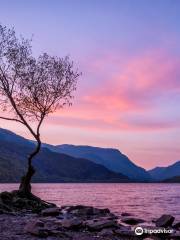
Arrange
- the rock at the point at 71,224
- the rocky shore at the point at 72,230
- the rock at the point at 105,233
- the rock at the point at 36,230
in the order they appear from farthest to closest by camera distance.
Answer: the rock at the point at 71,224 → the rock at the point at 105,233 → the rocky shore at the point at 72,230 → the rock at the point at 36,230

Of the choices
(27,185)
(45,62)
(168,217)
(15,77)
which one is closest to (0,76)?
(15,77)

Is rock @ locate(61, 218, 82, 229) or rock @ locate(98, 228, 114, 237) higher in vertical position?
rock @ locate(61, 218, 82, 229)

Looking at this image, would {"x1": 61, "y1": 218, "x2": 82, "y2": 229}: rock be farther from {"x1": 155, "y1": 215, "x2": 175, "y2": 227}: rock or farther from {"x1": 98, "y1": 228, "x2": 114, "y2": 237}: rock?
{"x1": 155, "y1": 215, "x2": 175, "y2": 227}: rock

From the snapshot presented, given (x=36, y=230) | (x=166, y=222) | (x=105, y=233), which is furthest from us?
(x=166, y=222)

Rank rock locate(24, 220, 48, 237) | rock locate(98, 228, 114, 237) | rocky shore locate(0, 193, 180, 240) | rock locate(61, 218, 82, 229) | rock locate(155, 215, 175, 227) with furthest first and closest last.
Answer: rock locate(155, 215, 175, 227) < rock locate(61, 218, 82, 229) < rock locate(98, 228, 114, 237) < rocky shore locate(0, 193, 180, 240) < rock locate(24, 220, 48, 237)

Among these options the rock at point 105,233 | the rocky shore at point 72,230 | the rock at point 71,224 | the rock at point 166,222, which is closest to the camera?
the rocky shore at point 72,230

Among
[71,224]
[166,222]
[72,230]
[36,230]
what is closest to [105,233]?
[72,230]

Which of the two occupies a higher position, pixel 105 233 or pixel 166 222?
pixel 166 222

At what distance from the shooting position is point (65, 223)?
29.6 metres

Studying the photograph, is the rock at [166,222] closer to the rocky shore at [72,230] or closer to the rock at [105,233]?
the rocky shore at [72,230]

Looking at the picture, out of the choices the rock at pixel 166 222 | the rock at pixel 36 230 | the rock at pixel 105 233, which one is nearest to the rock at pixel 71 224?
the rock at pixel 105 233

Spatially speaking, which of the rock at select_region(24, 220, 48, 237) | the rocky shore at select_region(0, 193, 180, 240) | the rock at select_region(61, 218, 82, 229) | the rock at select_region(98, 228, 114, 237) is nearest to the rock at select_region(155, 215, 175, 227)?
the rocky shore at select_region(0, 193, 180, 240)

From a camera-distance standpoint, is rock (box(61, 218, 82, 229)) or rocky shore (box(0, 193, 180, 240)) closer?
rocky shore (box(0, 193, 180, 240))

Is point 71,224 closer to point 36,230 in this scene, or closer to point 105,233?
point 105,233
